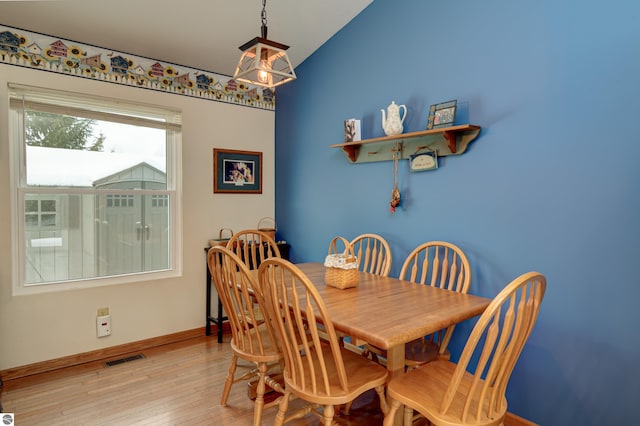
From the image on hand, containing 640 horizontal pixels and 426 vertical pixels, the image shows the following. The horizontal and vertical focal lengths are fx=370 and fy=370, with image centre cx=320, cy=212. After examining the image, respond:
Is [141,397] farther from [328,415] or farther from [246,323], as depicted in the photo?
[328,415]

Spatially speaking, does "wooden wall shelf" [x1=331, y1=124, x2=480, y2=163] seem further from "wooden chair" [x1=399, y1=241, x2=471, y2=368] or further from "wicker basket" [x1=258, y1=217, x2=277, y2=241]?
"wicker basket" [x1=258, y1=217, x2=277, y2=241]

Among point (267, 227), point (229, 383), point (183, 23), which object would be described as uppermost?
point (183, 23)

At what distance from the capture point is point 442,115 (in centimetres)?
223

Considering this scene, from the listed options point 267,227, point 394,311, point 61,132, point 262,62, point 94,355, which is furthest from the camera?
point 267,227

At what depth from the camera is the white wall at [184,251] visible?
2.50 metres

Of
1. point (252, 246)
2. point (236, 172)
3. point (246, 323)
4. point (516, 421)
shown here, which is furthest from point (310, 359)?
point (236, 172)

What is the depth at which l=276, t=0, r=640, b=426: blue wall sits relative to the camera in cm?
164

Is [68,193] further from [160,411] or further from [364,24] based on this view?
[364,24]

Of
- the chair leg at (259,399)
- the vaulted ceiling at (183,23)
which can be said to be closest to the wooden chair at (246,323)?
the chair leg at (259,399)

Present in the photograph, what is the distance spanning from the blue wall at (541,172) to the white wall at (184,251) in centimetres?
137

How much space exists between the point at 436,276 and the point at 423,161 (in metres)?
0.74

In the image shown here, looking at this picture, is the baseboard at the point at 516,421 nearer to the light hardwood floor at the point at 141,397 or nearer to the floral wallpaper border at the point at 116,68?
the light hardwood floor at the point at 141,397

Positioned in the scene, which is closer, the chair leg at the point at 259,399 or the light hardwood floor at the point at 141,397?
the chair leg at the point at 259,399

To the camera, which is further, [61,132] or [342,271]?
[61,132]
